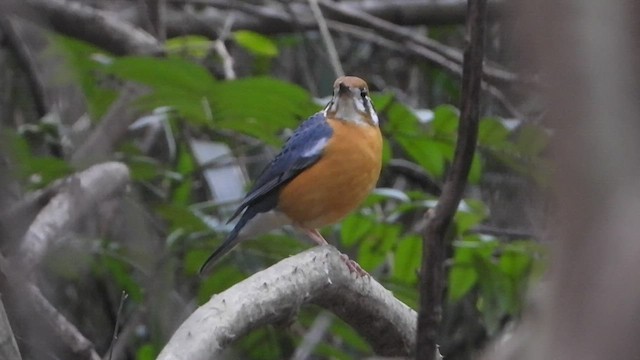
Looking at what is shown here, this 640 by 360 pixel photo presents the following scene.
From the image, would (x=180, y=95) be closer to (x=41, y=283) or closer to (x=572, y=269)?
(x=41, y=283)

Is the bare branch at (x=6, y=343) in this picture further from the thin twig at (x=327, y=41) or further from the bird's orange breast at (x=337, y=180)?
the thin twig at (x=327, y=41)

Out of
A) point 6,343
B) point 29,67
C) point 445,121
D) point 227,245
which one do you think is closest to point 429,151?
point 445,121

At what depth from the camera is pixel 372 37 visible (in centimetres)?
554

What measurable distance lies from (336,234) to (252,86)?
3.20ft

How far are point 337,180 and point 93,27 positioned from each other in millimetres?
1962

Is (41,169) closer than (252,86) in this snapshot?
No

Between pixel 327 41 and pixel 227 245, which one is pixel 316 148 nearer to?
pixel 227 245

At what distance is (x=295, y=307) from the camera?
2.30 metres

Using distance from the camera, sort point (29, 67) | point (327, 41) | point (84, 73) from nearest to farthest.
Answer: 1. point (84, 73)
2. point (327, 41)
3. point (29, 67)

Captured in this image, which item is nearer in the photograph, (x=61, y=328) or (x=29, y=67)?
(x=61, y=328)

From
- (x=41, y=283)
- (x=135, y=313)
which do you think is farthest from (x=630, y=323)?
(x=135, y=313)

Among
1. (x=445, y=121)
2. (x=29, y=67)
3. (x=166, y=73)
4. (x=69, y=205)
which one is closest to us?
(x=69, y=205)

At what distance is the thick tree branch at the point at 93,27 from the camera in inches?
195

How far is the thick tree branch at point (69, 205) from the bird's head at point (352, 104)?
792 millimetres
